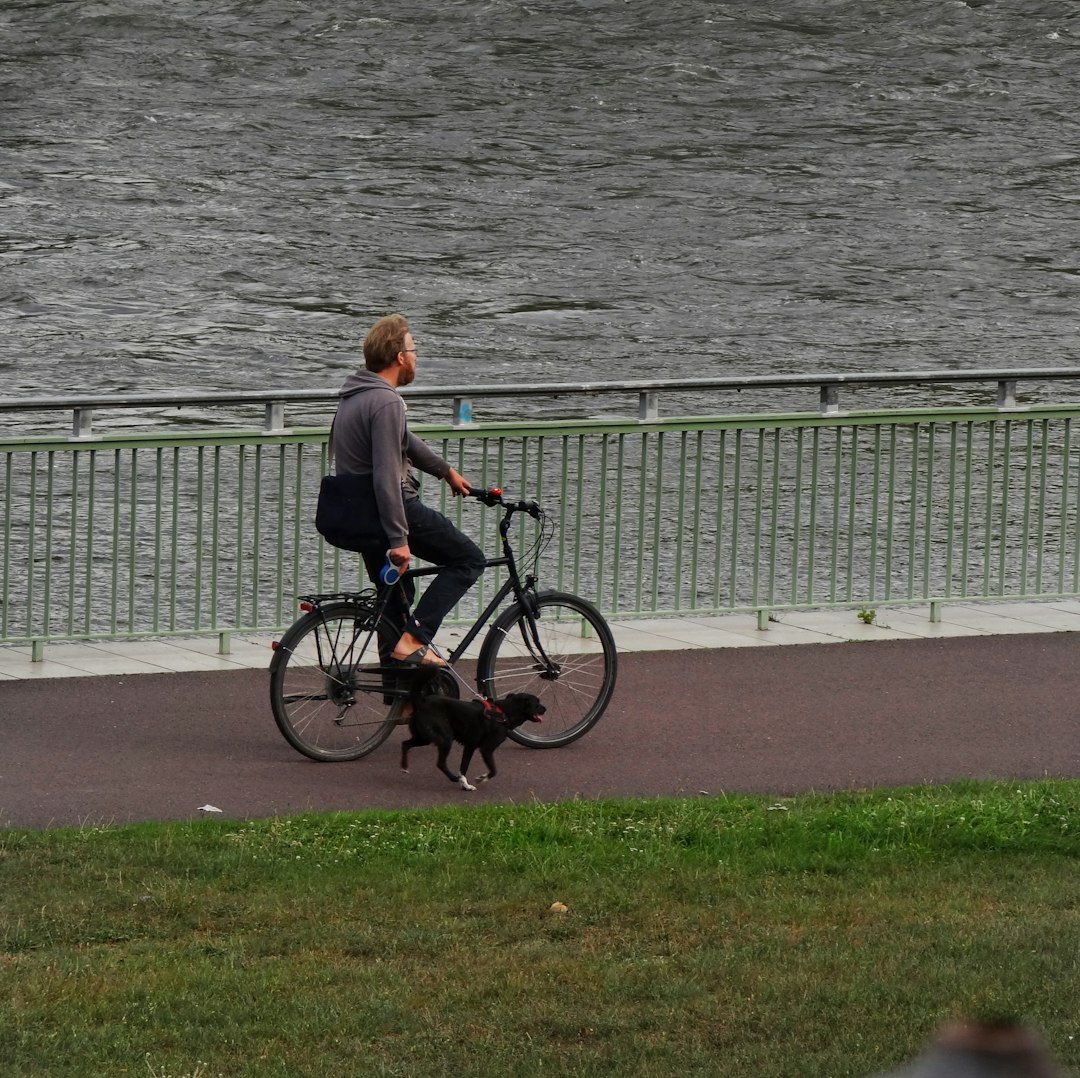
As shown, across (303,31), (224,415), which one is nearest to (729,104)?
(303,31)

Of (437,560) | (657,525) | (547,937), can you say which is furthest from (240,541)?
(547,937)

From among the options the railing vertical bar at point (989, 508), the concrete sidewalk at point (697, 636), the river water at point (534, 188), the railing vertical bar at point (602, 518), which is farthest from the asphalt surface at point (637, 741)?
the river water at point (534, 188)

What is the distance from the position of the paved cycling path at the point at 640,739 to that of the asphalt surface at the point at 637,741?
1 cm

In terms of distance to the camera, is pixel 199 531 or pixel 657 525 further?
pixel 657 525

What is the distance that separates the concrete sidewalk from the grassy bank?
2869 millimetres

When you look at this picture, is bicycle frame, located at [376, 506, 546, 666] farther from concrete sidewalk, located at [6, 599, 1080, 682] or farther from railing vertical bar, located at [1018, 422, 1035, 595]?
railing vertical bar, located at [1018, 422, 1035, 595]

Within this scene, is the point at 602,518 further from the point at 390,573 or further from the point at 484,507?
the point at 390,573

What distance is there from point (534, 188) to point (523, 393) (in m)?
30.8

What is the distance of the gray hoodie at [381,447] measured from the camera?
763 cm

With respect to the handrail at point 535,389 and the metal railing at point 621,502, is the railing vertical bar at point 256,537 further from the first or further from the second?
the handrail at point 535,389

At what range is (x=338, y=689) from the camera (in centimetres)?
778

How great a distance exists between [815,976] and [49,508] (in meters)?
5.41

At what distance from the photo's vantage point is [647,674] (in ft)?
30.8

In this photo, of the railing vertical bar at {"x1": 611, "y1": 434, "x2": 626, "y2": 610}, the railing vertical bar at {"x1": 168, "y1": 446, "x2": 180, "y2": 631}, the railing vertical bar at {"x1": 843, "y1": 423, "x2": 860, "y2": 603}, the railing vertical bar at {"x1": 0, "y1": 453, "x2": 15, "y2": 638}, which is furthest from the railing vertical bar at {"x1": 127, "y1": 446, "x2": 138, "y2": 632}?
the railing vertical bar at {"x1": 843, "y1": 423, "x2": 860, "y2": 603}
